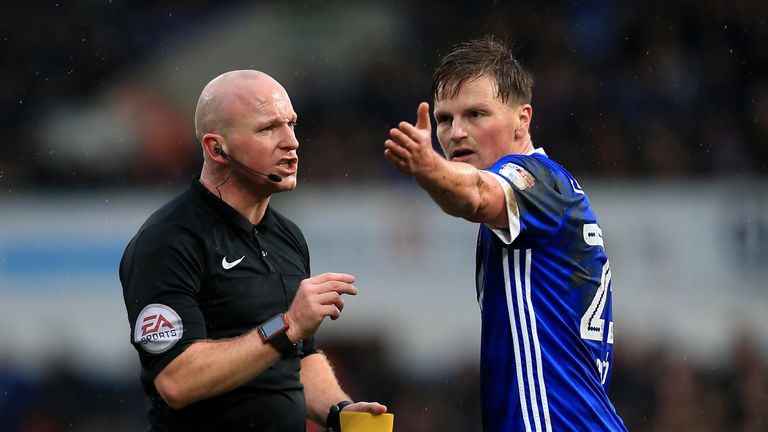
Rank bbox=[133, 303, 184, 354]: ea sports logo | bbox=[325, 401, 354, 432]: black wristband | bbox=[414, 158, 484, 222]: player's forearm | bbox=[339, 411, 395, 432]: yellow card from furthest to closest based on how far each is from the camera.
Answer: bbox=[325, 401, 354, 432]: black wristband
bbox=[339, 411, 395, 432]: yellow card
bbox=[133, 303, 184, 354]: ea sports logo
bbox=[414, 158, 484, 222]: player's forearm

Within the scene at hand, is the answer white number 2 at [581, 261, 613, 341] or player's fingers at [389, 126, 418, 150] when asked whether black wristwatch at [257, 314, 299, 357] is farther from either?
white number 2 at [581, 261, 613, 341]

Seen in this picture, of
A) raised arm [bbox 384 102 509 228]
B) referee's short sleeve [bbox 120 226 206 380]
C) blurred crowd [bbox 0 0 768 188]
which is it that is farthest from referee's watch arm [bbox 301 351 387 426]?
blurred crowd [bbox 0 0 768 188]

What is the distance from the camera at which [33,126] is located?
49.1ft

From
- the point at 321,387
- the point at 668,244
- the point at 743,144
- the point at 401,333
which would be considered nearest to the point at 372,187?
the point at 401,333

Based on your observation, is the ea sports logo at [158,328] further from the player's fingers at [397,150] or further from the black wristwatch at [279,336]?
the player's fingers at [397,150]

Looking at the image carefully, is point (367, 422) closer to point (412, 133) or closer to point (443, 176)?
point (443, 176)

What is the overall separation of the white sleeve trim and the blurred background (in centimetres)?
817

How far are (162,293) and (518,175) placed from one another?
1.39m

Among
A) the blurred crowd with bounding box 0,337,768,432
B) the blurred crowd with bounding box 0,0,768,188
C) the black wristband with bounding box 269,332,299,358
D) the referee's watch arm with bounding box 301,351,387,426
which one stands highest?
the blurred crowd with bounding box 0,0,768,188

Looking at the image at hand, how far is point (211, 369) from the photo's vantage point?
4.94 metres

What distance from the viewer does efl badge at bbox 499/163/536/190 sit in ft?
15.9

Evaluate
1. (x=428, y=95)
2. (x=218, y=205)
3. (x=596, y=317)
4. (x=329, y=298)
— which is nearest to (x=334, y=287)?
(x=329, y=298)

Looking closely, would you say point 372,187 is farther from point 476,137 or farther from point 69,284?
point 476,137

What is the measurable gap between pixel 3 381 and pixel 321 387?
846 centimetres
